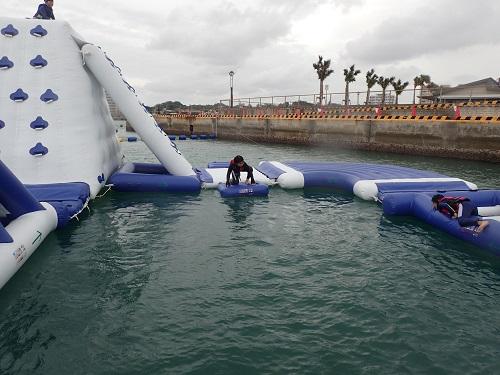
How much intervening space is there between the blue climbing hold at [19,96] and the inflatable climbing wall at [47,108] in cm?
2

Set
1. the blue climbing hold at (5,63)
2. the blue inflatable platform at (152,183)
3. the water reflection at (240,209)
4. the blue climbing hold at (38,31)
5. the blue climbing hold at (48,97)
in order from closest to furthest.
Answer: the water reflection at (240,209) < the blue climbing hold at (48,97) < the blue climbing hold at (5,63) < the blue climbing hold at (38,31) < the blue inflatable platform at (152,183)

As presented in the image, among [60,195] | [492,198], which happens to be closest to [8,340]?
[60,195]

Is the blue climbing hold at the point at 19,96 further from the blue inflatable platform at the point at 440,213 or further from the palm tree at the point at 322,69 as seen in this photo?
the palm tree at the point at 322,69

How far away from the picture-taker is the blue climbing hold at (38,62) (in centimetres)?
1221

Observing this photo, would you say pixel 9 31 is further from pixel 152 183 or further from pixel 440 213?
pixel 440 213

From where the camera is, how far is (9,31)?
40.3 feet

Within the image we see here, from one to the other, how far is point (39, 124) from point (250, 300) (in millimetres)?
9235

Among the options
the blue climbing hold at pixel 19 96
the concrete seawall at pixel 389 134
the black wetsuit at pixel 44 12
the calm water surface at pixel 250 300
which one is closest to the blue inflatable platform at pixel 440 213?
the calm water surface at pixel 250 300

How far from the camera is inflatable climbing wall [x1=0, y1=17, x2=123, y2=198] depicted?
11312mm

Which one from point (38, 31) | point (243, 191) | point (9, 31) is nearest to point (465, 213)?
point (243, 191)

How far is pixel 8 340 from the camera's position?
525cm

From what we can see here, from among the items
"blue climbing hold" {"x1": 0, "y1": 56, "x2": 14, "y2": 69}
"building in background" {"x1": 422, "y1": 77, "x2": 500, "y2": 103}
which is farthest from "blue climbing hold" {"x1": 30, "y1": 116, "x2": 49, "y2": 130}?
"building in background" {"x1": 422, "y1": 77, "x2": 500, "y2": 103}

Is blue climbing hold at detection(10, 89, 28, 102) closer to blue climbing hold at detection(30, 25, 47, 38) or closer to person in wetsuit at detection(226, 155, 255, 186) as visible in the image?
blue climbing hold at detection(30, 25, 47, 38)

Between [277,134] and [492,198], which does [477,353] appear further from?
[277,134]
